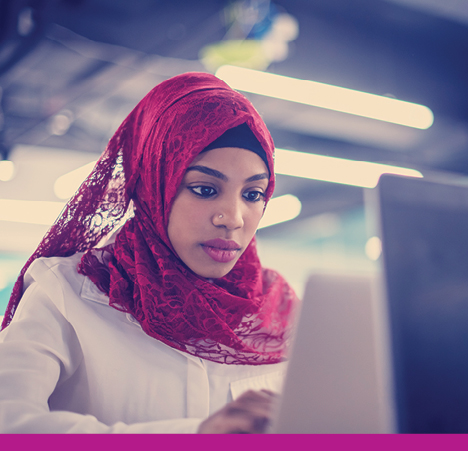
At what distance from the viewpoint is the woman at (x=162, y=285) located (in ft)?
2.93

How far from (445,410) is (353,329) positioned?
13 centimetres

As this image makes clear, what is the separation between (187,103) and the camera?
101cm

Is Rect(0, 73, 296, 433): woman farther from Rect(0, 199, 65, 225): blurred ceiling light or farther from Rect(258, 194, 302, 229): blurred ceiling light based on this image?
Rect(258, 194, 302, 229): blurred ceiling light

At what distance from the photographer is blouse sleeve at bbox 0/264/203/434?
0.66m

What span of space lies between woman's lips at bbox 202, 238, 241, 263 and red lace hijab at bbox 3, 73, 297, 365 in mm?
81

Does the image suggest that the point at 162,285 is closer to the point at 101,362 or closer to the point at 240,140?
the point at 101,362

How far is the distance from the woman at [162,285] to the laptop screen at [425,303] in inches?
19.0

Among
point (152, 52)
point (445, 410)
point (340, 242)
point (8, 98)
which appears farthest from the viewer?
point (340, 242)

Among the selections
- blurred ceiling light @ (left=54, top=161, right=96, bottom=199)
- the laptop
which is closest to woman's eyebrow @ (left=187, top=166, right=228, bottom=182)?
the laptop

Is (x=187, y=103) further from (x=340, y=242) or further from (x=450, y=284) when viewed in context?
(x=340, y=242)

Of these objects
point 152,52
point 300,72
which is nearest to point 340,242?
point 300,72

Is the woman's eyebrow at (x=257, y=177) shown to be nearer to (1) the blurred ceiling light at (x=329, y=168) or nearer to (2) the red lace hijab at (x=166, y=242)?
(2) the red lace hijab at (x=166, y=242)

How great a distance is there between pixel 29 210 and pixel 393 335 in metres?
6.63

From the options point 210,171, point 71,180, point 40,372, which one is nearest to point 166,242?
point 210,171
